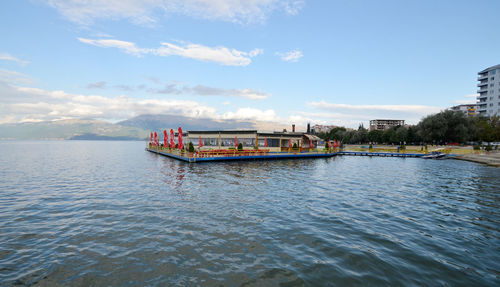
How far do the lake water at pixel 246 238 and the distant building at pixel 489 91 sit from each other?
5633 inches

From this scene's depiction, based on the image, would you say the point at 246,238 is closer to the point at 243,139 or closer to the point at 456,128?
the point at 243,139

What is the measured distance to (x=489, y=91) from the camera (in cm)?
12175

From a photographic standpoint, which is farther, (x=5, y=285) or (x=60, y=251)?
(x=60, y=251)

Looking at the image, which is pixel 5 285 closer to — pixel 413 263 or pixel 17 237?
pixel 17 237

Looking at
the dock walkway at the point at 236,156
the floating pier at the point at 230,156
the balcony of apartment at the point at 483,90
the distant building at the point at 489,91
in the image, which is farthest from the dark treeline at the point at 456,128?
the floating pier at the point at 230,156

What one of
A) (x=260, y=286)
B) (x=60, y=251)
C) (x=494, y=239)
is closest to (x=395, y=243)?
(x=494, y=239)

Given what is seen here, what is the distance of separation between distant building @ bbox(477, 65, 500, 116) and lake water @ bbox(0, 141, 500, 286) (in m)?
143

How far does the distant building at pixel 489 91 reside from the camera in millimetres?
117125

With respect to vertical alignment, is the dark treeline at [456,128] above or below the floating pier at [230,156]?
above

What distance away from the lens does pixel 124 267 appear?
830 cm

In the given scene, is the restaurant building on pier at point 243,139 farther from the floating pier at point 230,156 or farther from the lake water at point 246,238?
the lake water at point 246,238

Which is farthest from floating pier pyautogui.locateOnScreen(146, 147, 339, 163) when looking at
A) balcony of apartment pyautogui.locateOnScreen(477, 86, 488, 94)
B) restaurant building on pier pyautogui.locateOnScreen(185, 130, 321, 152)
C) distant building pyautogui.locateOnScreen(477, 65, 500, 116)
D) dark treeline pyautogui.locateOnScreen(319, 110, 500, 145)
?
balcony of apartment pyautogui.locateOnScreen(477, 86, 488, 94)

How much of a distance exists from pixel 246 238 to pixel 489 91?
170m

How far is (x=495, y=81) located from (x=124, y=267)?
173 metres
